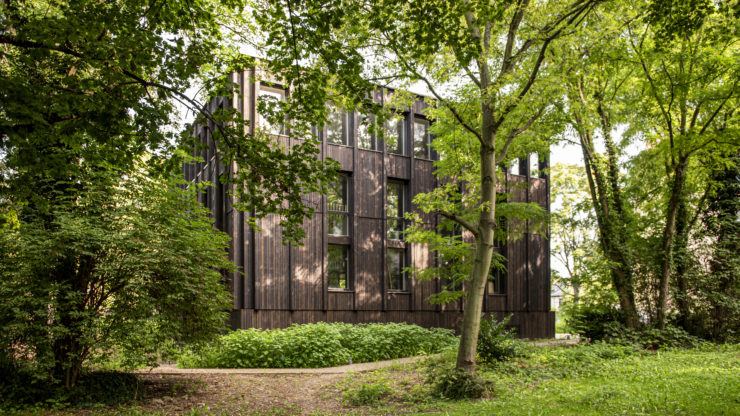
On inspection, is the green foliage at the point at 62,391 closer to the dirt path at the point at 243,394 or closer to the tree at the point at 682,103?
the dirt path at the point at 243,394

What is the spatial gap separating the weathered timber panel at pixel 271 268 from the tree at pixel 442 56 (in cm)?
738

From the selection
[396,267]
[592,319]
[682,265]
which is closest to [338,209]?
[396,267]

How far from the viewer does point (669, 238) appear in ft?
52.0

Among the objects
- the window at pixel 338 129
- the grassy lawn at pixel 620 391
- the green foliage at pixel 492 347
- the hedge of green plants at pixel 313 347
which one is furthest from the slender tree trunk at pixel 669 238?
the window at pixel 338 129

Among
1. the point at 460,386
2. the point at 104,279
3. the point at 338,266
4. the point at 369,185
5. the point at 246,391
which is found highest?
the point at 369,185

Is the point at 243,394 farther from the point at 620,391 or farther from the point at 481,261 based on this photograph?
the point at 620,391

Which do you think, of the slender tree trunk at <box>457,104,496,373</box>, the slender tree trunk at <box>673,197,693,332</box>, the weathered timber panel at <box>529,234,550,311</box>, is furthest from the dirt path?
the weathered timber panel at <box>529,234,550,311</box>

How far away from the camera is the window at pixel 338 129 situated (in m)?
18.1

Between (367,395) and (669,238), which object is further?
(669,238)

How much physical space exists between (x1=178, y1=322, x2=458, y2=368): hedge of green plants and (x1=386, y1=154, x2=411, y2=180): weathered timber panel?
239 inches

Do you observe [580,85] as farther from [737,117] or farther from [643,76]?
[737,117]

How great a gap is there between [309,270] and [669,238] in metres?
11.2

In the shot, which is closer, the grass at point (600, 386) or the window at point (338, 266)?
the grass at point (600, 386)

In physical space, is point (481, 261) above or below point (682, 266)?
above
